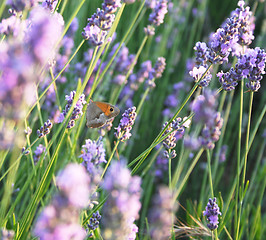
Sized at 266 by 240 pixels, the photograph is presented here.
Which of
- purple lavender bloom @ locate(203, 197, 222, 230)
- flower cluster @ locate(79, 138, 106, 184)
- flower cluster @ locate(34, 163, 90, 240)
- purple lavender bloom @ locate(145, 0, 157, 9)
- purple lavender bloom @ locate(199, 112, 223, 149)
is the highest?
purple lavender bloom @ locate(145, 0, 157, 9)

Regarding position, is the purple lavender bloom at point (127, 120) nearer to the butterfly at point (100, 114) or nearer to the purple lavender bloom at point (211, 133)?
the butterfly at point (100, 114)

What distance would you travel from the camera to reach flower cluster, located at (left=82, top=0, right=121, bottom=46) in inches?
47.5

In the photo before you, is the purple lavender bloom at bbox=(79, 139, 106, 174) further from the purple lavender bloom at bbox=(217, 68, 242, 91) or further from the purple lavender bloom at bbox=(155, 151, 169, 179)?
the purple lavender bloom at bbox=(155, 151, 169, 179)

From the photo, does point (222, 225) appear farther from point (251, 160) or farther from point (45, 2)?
point (251, 160)

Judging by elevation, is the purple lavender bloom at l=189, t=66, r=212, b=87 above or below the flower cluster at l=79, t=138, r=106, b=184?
above

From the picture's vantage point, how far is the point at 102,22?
1243 millimetres

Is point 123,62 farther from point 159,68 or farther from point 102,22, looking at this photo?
point 102,22

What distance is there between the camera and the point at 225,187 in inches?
106

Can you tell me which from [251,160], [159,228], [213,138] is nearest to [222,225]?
[213,138]

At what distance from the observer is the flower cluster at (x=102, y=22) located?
1.21 meters

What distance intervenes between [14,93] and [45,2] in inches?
31.2

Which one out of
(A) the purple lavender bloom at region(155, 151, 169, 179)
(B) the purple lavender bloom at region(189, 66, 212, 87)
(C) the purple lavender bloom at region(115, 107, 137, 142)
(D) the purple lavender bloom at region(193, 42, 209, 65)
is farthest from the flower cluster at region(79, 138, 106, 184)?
(A) the purple lavender bloom at region(155, 151, 169, 179)

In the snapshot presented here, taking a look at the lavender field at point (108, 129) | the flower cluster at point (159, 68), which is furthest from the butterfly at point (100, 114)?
the flower cluster at point (159, 68)

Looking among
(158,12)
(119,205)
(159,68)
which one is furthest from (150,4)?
(119,205)
